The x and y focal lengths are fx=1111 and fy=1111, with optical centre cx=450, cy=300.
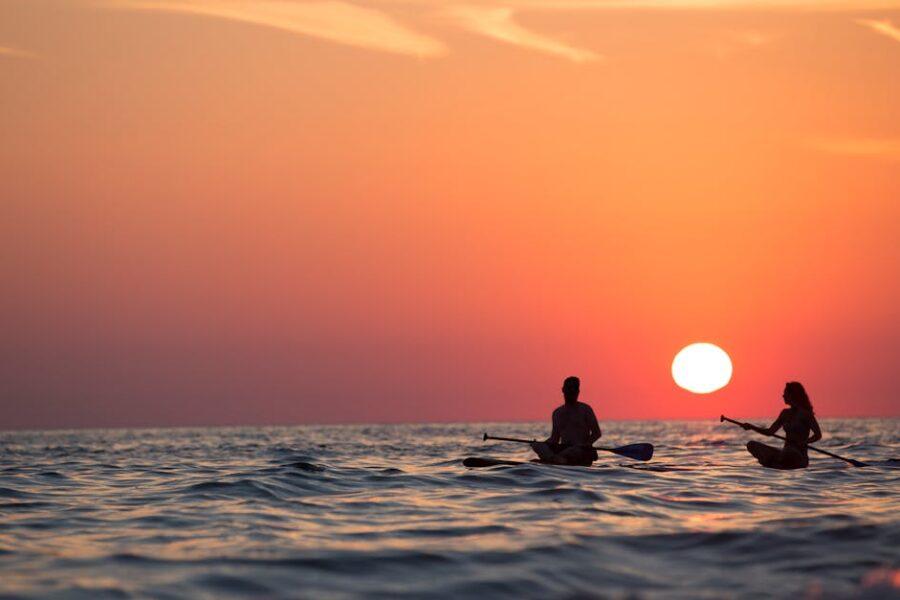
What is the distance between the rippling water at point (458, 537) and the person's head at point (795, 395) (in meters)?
2.01

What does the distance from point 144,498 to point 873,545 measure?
12.4 meters

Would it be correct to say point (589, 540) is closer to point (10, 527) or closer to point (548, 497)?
point (548, 497)

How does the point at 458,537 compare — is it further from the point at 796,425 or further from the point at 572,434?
the point at 796,425

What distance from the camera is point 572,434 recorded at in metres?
24.2

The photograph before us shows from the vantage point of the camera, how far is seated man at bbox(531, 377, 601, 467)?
23969 mm

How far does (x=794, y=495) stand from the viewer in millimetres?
19719

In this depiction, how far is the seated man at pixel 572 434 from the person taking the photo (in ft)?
78.6

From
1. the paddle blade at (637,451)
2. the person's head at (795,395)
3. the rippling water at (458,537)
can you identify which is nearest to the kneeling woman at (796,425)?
the person's head at (795,395)

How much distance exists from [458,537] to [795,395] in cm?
1266

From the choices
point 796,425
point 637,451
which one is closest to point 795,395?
point 796,425

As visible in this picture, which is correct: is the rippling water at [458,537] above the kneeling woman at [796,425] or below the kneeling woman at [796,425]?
below

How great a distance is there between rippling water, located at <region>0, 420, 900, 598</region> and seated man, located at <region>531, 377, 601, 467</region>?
3.56 feet

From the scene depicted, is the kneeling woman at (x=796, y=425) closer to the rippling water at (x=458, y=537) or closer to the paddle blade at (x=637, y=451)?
the rippling water at (x=458, y=537)

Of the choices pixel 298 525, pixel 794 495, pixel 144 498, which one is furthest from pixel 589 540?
pixel 144 498
